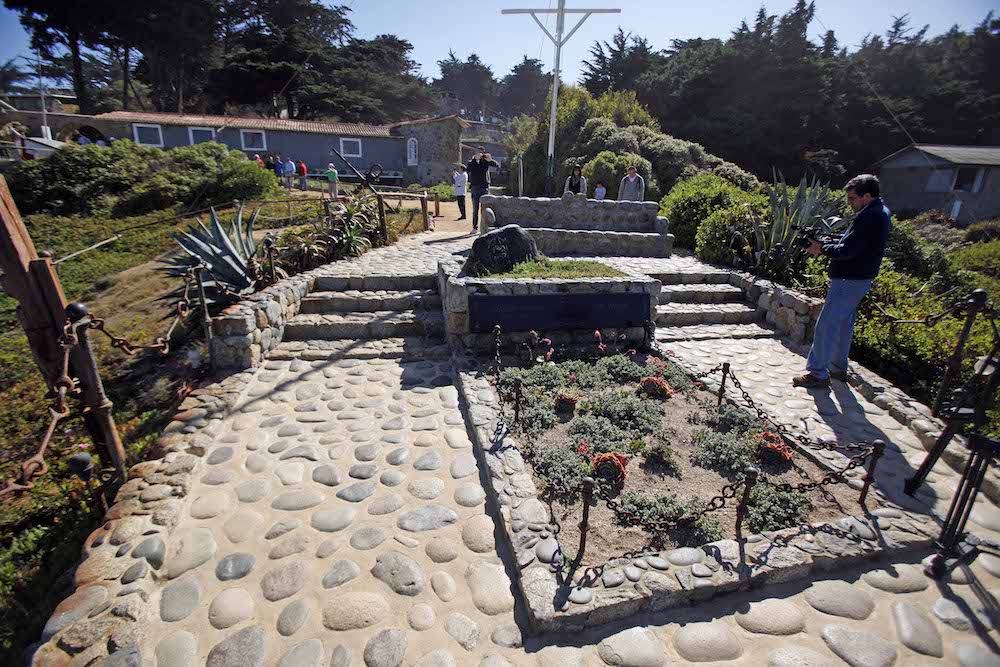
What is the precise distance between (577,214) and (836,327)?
7.17 metres

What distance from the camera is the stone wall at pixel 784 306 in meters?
6.59

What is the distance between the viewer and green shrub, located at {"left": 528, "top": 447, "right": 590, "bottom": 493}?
353 cm

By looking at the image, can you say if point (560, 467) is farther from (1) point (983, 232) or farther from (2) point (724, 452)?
(1) point (983, 232)

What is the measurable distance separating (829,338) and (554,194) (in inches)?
678

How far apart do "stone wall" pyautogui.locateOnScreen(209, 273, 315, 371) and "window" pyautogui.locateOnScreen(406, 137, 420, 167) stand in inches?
983

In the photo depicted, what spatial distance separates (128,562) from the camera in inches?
118

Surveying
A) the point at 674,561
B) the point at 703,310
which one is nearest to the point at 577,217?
the point at 703,310

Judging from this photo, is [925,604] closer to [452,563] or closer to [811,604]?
[811,604]

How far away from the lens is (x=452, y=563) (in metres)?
3.00

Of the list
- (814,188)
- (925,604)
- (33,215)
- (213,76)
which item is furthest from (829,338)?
(213,76)

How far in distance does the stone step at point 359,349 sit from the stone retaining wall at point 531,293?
0.35m

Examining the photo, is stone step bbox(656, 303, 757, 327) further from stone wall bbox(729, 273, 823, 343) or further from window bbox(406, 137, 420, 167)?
window bbox(406, 137, 420, 167)

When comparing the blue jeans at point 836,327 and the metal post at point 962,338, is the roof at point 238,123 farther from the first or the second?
the metal post at point 962,338

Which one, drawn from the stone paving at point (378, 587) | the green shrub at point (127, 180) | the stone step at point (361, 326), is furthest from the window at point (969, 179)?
the green shrub at point (127, 180)
